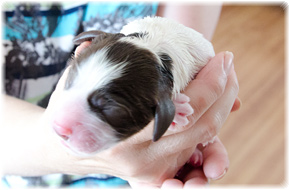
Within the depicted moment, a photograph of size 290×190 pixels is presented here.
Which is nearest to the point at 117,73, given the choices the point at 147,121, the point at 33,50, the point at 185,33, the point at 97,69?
the point at 97,69

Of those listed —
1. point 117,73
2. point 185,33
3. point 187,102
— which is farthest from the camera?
point 185,33

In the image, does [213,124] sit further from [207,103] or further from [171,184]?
[171,184]

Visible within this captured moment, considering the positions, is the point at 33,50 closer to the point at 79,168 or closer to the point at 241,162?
the point at 79,168

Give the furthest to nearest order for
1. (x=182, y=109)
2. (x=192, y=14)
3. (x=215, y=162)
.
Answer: (x=192, y=14)
(x=215, y=162)
(x=182, y=109)

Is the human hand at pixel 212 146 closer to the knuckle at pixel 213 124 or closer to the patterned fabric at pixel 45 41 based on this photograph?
the knuckle at pixel 213 124

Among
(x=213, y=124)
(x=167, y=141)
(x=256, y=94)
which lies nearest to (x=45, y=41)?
(x=167, y=141)

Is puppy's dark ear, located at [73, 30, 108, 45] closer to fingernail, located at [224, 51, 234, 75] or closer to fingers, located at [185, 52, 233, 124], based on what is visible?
fingers, located at [185, 52, 233, 124]
